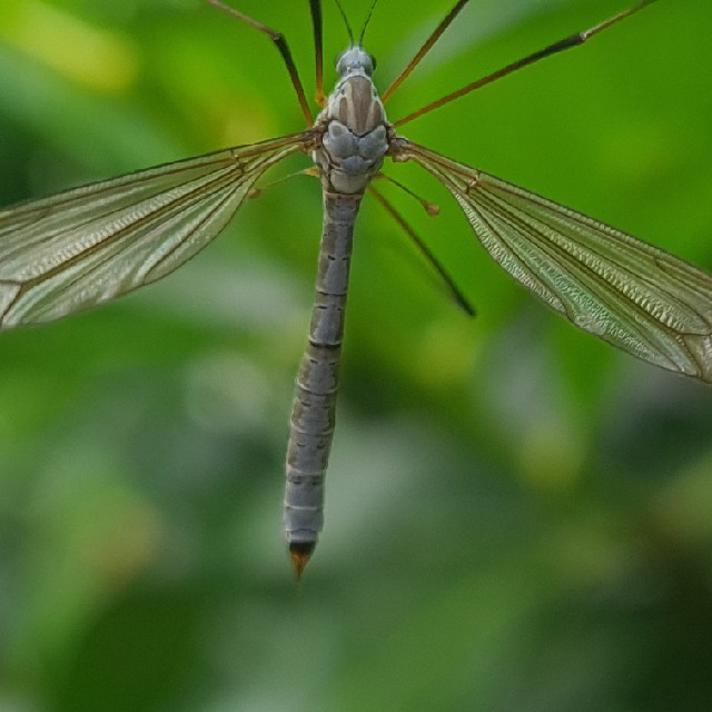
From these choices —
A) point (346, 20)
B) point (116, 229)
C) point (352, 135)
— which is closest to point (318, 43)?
point (346, 20)

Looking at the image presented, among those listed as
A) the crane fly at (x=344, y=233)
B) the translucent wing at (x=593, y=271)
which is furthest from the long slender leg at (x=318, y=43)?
the translucent wing at (x=593, y=271)

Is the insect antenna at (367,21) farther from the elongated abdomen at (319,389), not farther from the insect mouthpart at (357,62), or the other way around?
the elongated abdomen at (319,389)

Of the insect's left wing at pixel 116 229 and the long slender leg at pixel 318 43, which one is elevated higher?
the long slender leg at pixel 318 43

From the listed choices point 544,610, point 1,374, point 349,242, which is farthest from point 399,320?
point 1,374

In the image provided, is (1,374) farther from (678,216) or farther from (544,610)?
(678,216)

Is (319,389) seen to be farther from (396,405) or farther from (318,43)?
(318,43)

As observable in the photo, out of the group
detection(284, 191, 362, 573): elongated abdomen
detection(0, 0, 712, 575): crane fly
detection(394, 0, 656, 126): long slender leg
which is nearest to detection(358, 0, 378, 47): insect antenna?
detection(0, 0, 712, 575): crane fly
